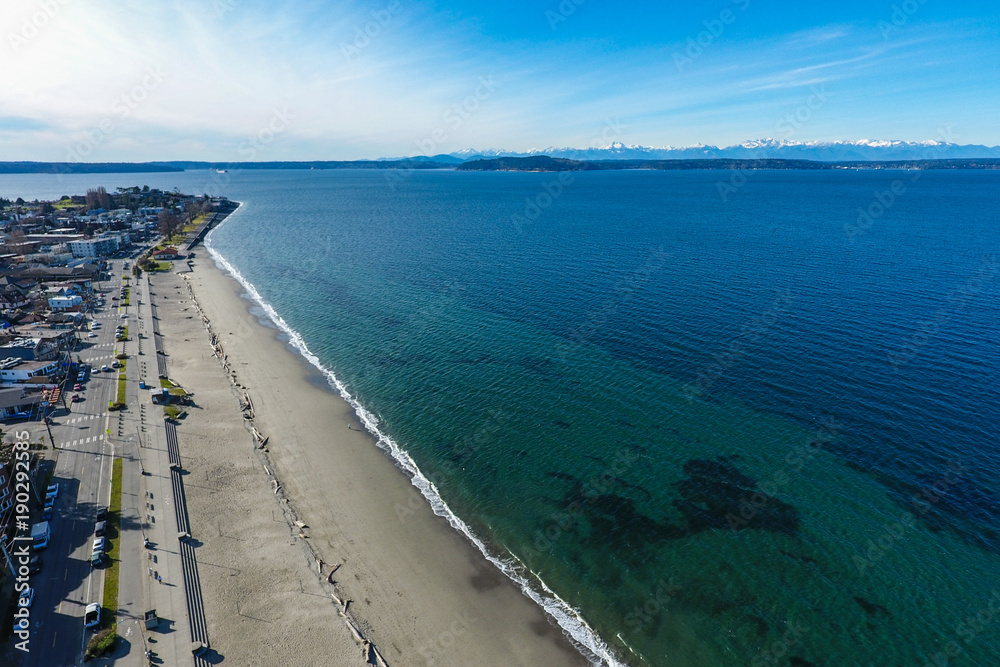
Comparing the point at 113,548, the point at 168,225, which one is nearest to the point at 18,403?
the point at 113,548

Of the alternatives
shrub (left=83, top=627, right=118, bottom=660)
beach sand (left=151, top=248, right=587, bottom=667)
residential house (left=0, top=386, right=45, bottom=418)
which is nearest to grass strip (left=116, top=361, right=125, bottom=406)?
residential house (left=0, top=386, right=45, bottom=418)

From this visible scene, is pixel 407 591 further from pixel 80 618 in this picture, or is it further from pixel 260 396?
pixel 260 396

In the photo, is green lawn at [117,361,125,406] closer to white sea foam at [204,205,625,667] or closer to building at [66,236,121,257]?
white sea foam at [204,205,625,667]

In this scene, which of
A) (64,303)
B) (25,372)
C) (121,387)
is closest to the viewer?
(121,387)

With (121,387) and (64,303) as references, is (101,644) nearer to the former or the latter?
(121,387)

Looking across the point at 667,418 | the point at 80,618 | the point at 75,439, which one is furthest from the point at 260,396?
the point at 667,418

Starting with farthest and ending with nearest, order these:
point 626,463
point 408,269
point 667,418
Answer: point 408,269 < point 667,418 < point 626,463
